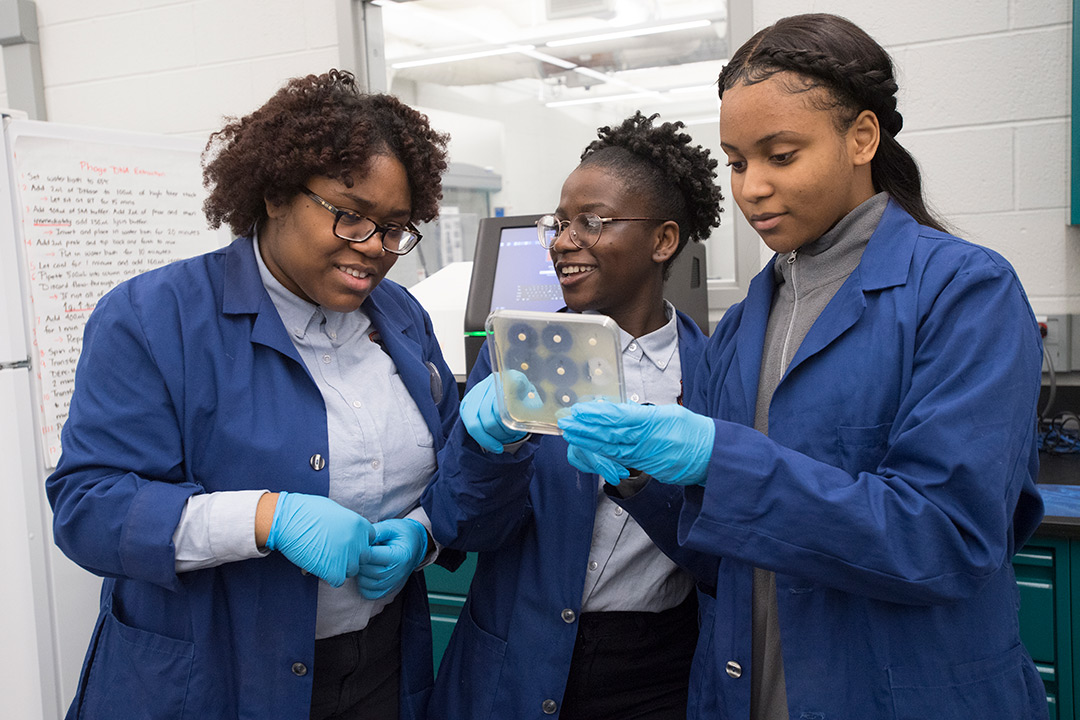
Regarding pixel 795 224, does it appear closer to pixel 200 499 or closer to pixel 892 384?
pixel 892 384

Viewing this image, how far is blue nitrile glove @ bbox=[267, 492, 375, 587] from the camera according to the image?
1.04 meters

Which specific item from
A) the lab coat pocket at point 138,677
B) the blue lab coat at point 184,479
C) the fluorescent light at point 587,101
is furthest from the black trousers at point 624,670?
the fluorescent light at point 587,101

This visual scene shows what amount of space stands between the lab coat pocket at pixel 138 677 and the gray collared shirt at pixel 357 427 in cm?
19

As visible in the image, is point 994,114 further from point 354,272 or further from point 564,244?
point 354,272

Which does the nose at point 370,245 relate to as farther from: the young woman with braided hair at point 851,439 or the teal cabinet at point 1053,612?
the teal cabinet at point 1053,612

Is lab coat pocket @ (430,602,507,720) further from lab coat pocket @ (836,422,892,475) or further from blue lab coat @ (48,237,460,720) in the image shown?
lab coat pocket @ (836,422,892,475)

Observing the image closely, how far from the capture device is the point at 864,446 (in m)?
0.89

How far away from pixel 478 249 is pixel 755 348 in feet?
3.80

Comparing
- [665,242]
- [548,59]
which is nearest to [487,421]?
[665,242]

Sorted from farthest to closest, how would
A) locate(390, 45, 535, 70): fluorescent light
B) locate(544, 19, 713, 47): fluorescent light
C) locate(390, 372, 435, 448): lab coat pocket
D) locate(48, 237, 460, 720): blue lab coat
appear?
locate(390, 45, 535, 70): fluorescent light → locate(544, 19, 713, 47): fluorescent light → locate(390, 372, 435, 448): lab coat pocket → locate(48, 237, 460, 720): blue lab coat

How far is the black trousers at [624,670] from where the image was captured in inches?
46.3

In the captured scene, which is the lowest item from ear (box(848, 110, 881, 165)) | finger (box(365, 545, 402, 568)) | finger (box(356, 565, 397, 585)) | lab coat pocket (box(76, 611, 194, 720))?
lab coat pocket (box(76, 611, 194, 720))

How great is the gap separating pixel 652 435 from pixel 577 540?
1.15 feet

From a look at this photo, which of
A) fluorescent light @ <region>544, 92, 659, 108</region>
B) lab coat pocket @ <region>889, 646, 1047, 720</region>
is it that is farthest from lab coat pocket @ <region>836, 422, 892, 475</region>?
fluorescent light @ <region>544, 92, 659, 108</region>
